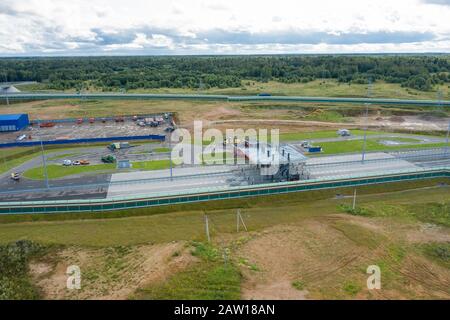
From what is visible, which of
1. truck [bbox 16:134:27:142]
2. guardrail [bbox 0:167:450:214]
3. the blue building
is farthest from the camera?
the blue building

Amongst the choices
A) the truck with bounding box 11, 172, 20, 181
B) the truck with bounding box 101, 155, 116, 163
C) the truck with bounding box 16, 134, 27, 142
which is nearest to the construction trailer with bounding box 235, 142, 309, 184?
the truck with bounding box 101, 155, 116, 163

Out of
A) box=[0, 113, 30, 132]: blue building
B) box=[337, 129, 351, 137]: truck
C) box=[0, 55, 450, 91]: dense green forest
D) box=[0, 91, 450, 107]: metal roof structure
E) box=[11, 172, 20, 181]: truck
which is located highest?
box=[0, 55, 450, 91]: dense green forest

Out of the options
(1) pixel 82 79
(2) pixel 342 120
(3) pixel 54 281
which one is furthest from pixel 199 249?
(1) pixel 82 79

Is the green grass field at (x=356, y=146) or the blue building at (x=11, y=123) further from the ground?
the blue building at (x=11, y=123)

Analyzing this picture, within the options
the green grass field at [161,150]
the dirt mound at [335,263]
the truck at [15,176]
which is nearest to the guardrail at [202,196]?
the dirt mound at [335,263]

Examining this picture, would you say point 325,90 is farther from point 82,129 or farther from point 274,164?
point 274,164

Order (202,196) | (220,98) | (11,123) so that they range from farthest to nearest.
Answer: (220,98) → (11,123) → (202,196)

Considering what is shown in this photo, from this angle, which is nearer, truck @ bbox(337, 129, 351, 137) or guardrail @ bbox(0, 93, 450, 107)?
truck @ bbox(337, 129, 351, 137)

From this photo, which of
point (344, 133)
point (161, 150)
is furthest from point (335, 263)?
point (344, 133)

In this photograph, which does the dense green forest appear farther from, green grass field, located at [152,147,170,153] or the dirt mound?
the dirt mound

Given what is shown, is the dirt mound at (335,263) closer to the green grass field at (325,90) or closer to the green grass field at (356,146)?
the green grass field at (356,146)
